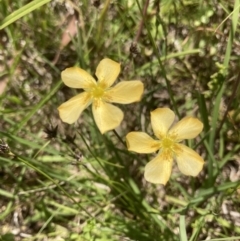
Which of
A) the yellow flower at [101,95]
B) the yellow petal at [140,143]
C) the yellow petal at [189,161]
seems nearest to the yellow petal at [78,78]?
the yellow flower at [101,95]

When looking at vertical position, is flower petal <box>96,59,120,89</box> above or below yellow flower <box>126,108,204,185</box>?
above

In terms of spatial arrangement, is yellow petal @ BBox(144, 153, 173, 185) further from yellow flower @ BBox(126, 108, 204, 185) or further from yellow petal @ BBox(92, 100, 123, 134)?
yellow petal @ BBox(92, 100, 123, 134)

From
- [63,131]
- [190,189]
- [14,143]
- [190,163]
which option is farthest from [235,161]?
[14,143]

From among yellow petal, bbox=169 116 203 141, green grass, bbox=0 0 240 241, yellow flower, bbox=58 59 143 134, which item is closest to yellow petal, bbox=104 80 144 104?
yellow flower, bbox=58 59 143 134

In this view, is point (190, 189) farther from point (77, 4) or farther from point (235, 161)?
point (77, 4)

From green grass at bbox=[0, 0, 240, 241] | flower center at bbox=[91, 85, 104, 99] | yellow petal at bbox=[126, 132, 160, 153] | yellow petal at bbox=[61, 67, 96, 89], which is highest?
yellow petal at bbox=[61, 67, 96, 89]

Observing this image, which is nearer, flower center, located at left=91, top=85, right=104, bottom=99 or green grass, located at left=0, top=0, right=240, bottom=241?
flower center, located at left=91, top=85, right=104, bottom=99
